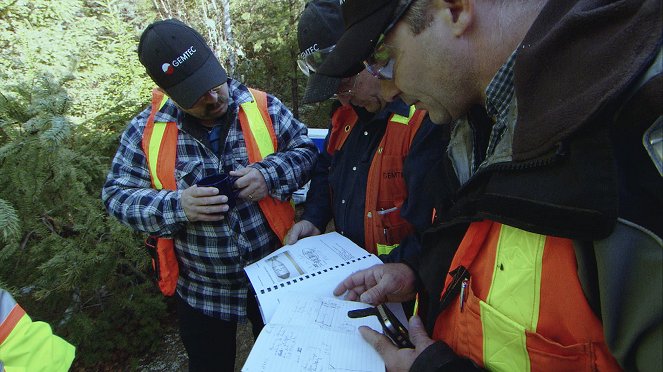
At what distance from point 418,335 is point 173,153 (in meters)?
1.62

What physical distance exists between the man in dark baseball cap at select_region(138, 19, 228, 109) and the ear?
142cm

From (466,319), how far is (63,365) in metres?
1.58

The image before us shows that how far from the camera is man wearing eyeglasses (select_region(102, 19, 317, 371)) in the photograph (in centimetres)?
204

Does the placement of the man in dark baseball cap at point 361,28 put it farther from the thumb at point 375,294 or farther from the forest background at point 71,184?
the forest background at point 71,184

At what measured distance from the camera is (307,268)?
174 centimetres

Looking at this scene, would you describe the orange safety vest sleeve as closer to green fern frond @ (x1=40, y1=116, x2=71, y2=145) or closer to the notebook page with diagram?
green fern frond @ (x1=40, y1=116, x2=71, y2=145)

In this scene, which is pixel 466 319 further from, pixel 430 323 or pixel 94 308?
pixel 94 308

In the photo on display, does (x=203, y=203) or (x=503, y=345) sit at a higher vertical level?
(x=203, y=203)

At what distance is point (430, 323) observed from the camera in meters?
1.21

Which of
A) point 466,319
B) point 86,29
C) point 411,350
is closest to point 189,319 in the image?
point 411,350

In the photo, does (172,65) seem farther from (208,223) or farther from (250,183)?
(208,223)

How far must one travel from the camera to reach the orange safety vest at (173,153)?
2127 millimetres

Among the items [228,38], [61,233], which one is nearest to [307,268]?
[61,233]

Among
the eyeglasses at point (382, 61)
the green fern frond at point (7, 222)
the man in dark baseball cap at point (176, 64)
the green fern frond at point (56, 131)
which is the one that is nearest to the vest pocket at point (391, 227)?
the eyeglasses at point (382, 61)
